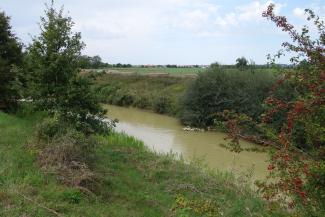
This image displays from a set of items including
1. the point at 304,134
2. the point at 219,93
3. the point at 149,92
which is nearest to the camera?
the point at 304,134

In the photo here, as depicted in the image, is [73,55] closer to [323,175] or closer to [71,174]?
[71,174]

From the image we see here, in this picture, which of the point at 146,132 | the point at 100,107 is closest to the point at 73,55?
the point at 100,107

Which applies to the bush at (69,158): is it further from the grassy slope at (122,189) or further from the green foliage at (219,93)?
the green foliage at (219,93)

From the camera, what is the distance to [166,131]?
2716cm

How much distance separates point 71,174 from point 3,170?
1137 mm

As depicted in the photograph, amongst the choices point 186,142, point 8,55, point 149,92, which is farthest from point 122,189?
point 149,92

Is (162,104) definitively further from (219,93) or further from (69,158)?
(69,158)

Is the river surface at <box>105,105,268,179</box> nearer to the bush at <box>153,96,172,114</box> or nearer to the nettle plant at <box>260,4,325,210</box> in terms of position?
the bush at <box>153,96,172,114</box>

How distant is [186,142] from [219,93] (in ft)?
27.4

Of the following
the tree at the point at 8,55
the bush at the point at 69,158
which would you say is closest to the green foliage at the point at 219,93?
the tree at the point at 8,55

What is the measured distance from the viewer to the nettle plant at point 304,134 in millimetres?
3203

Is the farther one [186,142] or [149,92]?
[149,92]

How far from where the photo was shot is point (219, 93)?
30.1m

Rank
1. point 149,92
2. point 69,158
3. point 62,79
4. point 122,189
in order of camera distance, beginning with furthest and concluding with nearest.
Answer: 1. point 149,92
2. point 62,79
3. point 122,189
4. point 69,158
